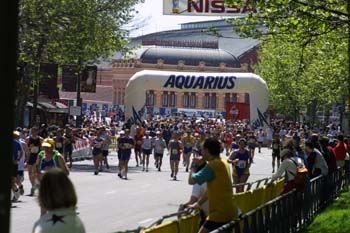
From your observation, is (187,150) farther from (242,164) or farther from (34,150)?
(242,164)

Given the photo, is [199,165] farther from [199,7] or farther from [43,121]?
[43,121]

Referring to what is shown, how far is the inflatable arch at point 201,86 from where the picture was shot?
4781cm

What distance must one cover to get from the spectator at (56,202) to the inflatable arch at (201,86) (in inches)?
1683

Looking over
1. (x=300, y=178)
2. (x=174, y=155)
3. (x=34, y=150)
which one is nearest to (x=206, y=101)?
(x=174, y=155)

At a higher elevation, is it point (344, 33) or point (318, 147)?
point (344, 33)

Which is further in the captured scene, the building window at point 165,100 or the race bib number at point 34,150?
the building window at point 165,100

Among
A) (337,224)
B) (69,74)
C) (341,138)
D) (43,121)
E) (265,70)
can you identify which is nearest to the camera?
(337,224)

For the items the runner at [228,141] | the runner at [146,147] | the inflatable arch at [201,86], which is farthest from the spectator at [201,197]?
the runner at [228,141]

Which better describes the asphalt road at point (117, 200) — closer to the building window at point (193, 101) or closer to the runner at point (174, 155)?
the runner at point (174, 155)

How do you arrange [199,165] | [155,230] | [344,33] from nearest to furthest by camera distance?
1. [155,230]
2. [199,165]
3. [344,33]

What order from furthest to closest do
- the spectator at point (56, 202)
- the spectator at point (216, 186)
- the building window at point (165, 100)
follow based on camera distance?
the building window at point (165, 100), the spectator at point (216, 186), the spectator at point (56, 202)

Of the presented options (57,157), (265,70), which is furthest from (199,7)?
(265,70)

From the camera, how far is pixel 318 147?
66.9ft

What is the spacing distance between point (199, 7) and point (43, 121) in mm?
40623
